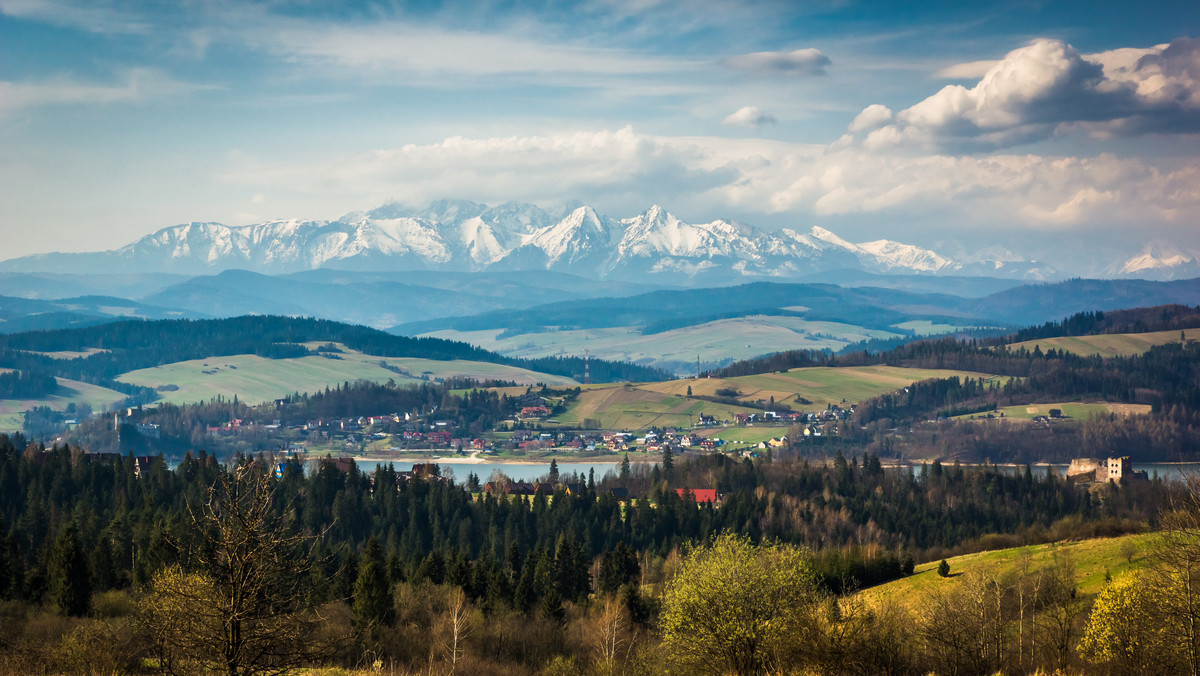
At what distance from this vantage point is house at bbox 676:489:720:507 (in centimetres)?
13188

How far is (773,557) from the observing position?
4700cm

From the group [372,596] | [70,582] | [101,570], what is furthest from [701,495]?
[70,582]

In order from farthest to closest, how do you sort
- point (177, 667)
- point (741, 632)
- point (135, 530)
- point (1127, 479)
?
1. point (1127, 479)
2. point (135, 530)
3. point (741, 632)
4. point (177, 667)

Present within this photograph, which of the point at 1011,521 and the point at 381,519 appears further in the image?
the point at 1011,521

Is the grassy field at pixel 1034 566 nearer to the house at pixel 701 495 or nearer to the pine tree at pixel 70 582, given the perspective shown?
the pine tree at pixel 70 582

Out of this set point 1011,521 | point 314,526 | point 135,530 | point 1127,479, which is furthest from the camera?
point 1127,479

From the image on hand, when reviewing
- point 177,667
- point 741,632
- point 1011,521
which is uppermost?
point 177,667

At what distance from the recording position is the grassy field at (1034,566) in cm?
5931

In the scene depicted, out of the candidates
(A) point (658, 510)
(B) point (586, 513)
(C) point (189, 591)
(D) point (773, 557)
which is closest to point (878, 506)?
(A) point (658, 510)

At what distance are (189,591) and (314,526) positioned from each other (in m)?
91.5

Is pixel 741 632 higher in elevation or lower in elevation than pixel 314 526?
higher

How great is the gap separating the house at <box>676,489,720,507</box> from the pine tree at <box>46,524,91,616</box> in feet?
266

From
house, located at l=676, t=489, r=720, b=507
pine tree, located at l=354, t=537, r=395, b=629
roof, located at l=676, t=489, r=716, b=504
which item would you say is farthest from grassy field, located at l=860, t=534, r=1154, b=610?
roof, located at l=676, t=489, r=716, b=504

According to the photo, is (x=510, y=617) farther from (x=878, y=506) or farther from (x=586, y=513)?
(x=878, y=506)
